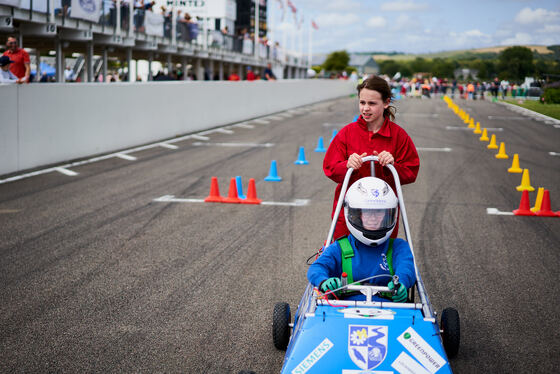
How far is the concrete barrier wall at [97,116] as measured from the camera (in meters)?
13.3

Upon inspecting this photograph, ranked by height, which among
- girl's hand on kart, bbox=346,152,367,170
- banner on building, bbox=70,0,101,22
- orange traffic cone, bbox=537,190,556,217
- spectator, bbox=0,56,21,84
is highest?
banner on building, bbox=70,0,101,22

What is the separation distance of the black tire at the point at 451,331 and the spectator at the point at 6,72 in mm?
11274

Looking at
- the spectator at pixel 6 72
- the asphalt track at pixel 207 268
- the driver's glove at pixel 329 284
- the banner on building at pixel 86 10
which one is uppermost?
the banner on building at pixel 86 10

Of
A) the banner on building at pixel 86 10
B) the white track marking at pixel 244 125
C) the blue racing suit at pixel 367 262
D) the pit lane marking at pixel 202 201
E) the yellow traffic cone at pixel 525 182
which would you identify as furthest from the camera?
the white track marking at pixel 244 125

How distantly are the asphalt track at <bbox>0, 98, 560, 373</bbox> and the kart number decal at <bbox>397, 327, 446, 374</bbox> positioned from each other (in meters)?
0.86

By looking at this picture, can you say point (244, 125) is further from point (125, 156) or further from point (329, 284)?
point (329, 284)

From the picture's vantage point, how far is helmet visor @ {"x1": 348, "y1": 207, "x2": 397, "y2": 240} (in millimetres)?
4168

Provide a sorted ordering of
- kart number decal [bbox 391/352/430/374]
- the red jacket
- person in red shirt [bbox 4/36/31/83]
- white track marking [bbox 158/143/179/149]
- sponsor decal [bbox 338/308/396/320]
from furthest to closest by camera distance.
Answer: white track marking [bbox 158/143/179/149]
person in red shirt [bbox 4/36/31/83]
the red jacket
sponsor decal [bbox 338/308/396/320]
kart number decal [bbox 391/352/430/374]

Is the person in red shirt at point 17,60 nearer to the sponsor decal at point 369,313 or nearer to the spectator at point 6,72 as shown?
the spectator at point 6,72

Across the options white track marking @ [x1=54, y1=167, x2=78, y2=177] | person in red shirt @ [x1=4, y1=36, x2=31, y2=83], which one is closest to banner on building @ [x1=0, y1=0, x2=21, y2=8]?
person in red shirt @ [x1=4, y1=36, x2=31, y2=83]

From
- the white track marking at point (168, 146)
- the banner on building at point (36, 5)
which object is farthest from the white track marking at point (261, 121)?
the banner on building at point (36, 5)

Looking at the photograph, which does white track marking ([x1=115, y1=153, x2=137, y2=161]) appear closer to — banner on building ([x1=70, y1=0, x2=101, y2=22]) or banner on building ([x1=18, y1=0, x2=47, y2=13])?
banner on building ([x1=18, y1=0, x2=47, y2=13])

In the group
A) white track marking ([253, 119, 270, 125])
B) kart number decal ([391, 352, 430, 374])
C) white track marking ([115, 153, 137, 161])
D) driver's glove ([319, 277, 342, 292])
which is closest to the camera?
kart number decal ([391, 352, 430, 374])

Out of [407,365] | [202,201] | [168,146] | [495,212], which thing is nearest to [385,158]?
[407,365]
